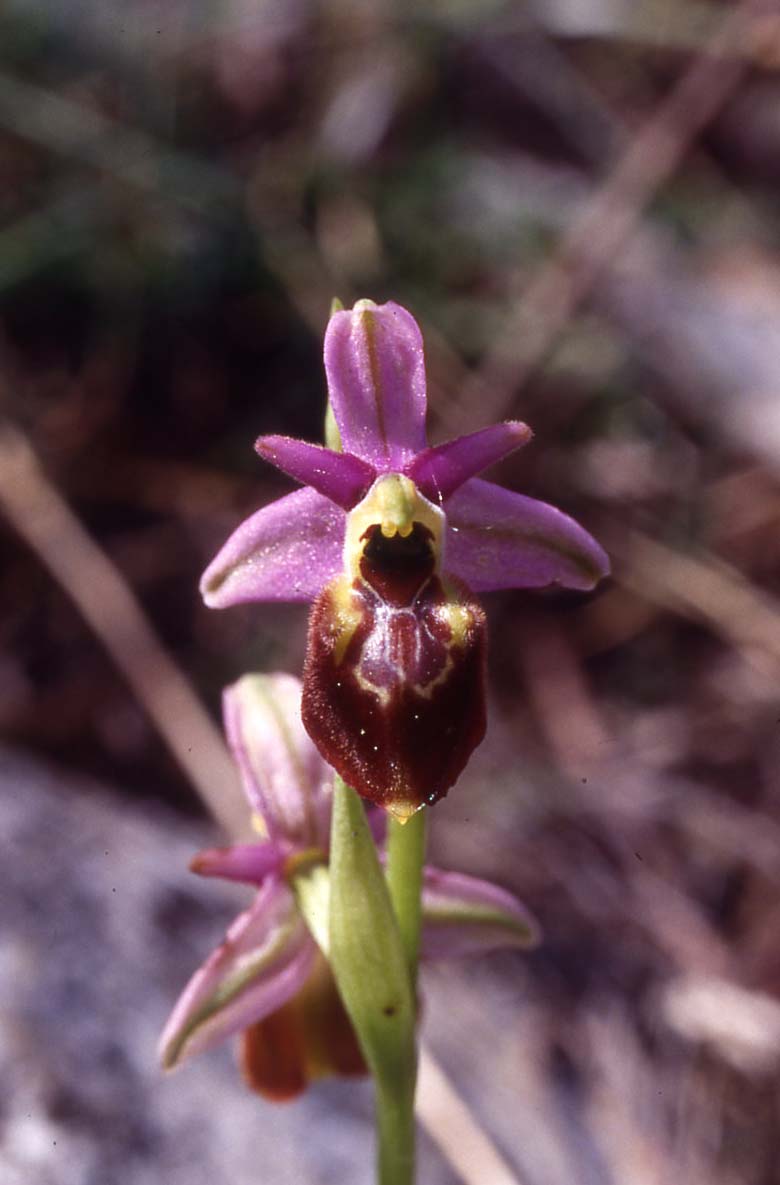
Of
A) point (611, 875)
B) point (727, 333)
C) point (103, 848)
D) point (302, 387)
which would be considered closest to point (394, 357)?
point (103, 848)

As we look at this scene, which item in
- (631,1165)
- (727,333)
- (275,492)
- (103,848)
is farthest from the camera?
(727,333)

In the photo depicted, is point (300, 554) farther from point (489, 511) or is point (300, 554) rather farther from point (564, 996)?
point (564, 996)

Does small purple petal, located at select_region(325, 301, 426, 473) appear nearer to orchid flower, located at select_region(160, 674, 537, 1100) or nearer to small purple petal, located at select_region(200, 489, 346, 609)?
small purple petal, located at select_region(200, 489, 346, 609)

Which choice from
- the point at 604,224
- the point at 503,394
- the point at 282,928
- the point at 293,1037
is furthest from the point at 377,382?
the point at 604,224

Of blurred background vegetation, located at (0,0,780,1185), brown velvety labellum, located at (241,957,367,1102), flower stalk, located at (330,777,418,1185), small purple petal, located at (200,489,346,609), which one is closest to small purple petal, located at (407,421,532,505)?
small purple petal, located at (200,489,346,609)

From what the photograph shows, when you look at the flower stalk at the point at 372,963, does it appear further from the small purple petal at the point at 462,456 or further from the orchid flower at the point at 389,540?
the small purple petal at the point at 462,456

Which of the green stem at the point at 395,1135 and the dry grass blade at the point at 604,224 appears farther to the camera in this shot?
the dry grass blade at the point at 604,224

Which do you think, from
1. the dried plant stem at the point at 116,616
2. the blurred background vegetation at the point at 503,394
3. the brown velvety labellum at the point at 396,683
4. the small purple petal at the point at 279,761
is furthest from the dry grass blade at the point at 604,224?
the brown velvety labellum at the point at 396,683

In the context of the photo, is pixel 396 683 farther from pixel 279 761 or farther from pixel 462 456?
pixel 279 761
